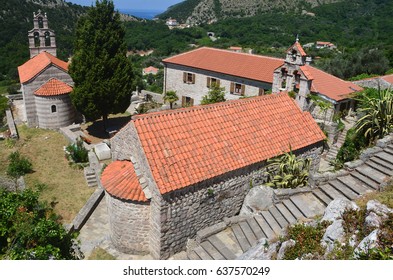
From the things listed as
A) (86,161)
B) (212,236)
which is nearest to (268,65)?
(86,161)

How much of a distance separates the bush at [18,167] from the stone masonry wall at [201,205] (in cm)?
1237

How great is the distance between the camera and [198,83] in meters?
32.4

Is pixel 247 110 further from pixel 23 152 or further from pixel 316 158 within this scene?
pixel 23 152

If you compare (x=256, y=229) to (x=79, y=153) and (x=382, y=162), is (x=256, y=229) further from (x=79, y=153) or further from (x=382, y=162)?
(x=79, y=153)

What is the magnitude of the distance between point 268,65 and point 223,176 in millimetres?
18927

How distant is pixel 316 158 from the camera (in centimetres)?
1659

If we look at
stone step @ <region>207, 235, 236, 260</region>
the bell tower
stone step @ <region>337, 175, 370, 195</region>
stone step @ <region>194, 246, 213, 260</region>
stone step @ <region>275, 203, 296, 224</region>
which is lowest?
stone step @ <region>194, 246, 213, 260</region>

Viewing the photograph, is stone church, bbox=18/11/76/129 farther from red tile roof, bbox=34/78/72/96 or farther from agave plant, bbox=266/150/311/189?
agave plant, bbox=266/150/311/189

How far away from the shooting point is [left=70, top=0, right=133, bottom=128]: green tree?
2288cm

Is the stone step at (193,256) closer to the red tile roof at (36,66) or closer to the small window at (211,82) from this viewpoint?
the small window at (211,82)

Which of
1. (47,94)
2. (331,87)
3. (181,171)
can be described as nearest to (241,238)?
(181,171)

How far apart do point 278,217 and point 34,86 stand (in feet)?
76.5

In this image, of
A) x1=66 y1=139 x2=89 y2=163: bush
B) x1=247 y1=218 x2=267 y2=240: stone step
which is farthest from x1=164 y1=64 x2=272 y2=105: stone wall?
x1=247 y1=218 x2=267 y2=240: stone step

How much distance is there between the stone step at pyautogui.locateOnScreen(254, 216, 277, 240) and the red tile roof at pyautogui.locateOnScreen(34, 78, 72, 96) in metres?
20.9
